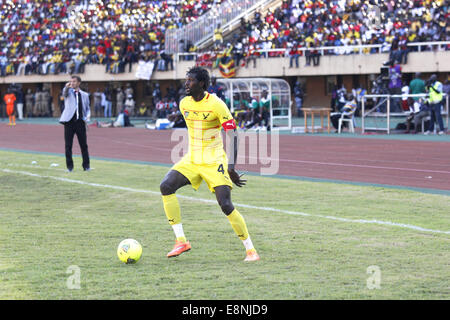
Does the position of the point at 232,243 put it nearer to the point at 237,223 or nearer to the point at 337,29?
the point at 237,223

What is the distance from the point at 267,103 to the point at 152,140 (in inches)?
221

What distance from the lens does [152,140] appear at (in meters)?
26.7

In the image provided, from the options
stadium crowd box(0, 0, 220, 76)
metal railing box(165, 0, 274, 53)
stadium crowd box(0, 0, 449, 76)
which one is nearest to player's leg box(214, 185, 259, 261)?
stadium crowd box(0, 0, 449, 76)

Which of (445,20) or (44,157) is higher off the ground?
(445,20)

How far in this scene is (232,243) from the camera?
8.67m

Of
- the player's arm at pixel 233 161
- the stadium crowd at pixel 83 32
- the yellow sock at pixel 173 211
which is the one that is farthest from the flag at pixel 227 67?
the player's arm at pixel 233 161

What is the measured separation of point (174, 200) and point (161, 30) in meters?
40.5

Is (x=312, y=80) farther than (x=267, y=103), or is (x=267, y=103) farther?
(x=312, y=80)

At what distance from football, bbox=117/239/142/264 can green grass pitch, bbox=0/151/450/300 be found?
8cm

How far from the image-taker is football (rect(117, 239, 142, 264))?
753 centimetres

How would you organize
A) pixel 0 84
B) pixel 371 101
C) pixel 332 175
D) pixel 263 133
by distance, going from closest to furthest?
1. pixel 332 175
2. pixel 263 133
3. pixel 371 101
4. pixel 0 84
